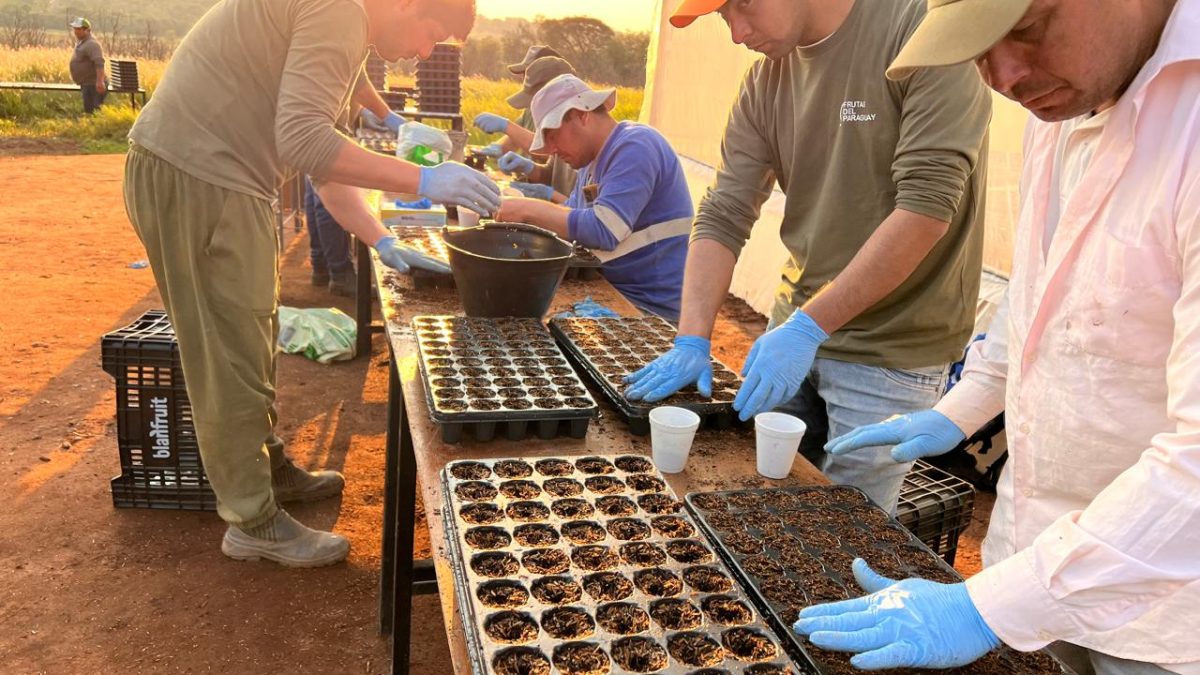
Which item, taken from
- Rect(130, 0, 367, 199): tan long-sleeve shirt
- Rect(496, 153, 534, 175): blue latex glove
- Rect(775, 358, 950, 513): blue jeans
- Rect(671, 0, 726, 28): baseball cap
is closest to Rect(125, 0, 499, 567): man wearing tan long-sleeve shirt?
Rect(130, 0, 367, 199): tan long-sleeve shirt

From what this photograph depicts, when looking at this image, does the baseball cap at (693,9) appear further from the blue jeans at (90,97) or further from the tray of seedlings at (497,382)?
the blue jeans at (90,97)

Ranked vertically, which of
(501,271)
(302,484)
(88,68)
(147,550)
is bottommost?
(147,550)

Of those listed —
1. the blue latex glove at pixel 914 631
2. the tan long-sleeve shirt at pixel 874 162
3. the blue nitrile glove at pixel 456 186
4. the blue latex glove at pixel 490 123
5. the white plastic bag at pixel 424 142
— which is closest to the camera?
the blue latex glove at pixel 914 631

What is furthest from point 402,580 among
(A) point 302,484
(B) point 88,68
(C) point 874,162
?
(B) point 88,68

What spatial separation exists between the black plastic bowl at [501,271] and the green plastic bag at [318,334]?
2926 mm

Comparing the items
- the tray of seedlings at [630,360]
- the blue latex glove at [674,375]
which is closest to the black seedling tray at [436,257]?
the tray of seedlings at [630,360]

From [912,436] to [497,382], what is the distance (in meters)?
0.98

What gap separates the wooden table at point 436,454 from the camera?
1544 mm

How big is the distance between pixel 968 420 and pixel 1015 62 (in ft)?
2.79

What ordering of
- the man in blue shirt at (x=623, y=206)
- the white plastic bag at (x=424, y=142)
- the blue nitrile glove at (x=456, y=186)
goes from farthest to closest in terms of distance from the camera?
the white plastic bag at (x=424, y=142) < the man in blue shirt at (x=623, y=206) < the blue nitrile glove at (x=456, y=186)

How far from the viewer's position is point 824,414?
2.39m

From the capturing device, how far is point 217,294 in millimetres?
2703

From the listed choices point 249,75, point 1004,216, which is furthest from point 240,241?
point 1004,216

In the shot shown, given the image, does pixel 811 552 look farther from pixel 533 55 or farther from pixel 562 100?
pixel 533 55
